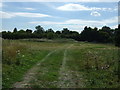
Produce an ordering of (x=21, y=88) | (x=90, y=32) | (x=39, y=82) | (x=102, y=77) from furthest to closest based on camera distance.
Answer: (x=90, y=32) < (x=102, y=77) < (x=39, y=82) < (x=21, y=88)

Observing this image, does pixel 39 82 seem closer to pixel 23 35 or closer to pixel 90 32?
pixel 23 35

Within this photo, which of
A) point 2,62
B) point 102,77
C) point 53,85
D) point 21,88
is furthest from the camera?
point 2,62

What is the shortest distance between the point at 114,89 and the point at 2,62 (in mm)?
7022

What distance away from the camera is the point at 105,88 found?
7238 mm

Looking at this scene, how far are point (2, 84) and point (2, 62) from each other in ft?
15.4

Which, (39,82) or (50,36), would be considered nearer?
(39,82)

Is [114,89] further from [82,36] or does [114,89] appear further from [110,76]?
[82,36]

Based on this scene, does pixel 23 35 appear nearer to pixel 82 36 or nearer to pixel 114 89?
pixel 82 36

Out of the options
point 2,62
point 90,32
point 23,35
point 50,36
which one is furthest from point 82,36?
point 2,62

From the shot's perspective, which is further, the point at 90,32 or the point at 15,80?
the point at 90,32

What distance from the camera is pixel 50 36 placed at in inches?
3098

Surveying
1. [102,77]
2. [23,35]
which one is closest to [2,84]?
[102,77]

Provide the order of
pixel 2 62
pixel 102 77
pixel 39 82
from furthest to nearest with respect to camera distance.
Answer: pixel 2 62 < pixel 102 77 < pixel 39 82

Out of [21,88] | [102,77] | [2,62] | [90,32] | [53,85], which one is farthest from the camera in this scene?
[90,32]
